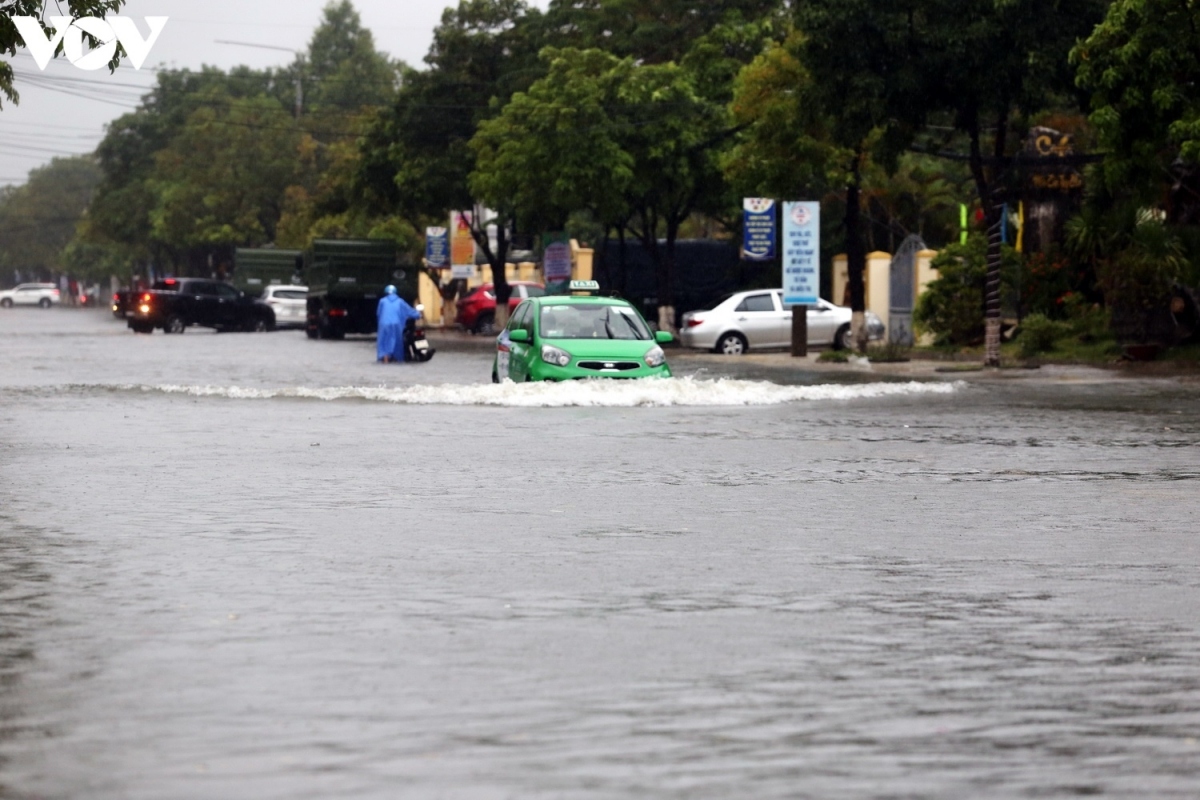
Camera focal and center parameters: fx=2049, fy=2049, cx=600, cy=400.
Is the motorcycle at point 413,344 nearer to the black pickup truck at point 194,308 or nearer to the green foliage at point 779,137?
the green foliage at point 779,137

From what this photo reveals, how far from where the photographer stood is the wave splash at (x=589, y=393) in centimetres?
2450

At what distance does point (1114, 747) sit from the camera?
6.18 m

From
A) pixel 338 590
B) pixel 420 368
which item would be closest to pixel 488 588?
pixel 338 590

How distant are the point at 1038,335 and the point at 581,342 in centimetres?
1605

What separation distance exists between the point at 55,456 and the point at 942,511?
26.0 ft

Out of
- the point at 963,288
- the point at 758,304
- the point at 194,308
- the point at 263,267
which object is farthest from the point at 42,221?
the point at 963,288

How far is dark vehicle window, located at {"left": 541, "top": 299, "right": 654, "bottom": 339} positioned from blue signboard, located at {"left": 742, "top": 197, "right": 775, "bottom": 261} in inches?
681

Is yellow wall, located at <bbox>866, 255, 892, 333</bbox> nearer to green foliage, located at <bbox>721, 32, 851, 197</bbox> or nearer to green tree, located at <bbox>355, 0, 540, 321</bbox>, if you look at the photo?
green foliage, located at <bbox>721, 32, 851, 197</bbox>

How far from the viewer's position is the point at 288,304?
67.9 meters

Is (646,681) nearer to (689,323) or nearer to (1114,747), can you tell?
(1114,747)

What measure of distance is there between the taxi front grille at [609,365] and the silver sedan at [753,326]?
771 inches

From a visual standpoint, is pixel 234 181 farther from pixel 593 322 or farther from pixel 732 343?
pixel 593 322

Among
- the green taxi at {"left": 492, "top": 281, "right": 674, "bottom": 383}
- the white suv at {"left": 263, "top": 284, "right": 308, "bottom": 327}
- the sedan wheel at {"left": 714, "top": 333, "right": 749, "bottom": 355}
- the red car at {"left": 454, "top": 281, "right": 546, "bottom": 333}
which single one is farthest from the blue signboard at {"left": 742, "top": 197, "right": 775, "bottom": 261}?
the white suv at {"left": 263, "top": 284, "right": 308, "bottom": 327}

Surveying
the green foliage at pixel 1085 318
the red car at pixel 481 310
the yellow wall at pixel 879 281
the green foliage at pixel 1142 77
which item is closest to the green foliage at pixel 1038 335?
the green foliage at pixel 1085 318
